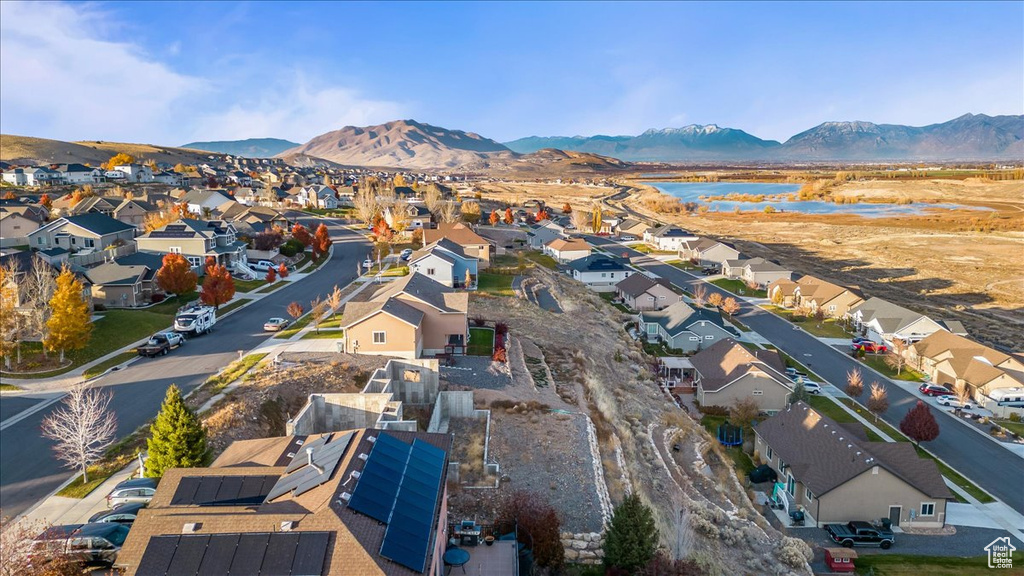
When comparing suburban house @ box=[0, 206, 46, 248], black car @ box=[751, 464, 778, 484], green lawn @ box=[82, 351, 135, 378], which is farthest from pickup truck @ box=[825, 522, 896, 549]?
suburban house @ box=[0, 206, 46, 248]

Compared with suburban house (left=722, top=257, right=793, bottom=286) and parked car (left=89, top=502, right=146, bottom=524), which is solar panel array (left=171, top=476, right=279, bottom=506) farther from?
suburban house (left=722, top=257, right=793, bottom=286)

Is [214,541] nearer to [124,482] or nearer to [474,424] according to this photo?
[124,482]

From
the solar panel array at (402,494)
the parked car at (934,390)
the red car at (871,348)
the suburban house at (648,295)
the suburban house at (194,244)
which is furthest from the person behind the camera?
the suburban house at (648,295)

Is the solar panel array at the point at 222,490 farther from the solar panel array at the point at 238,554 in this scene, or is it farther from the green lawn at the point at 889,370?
the green lawn at the point at 889,370

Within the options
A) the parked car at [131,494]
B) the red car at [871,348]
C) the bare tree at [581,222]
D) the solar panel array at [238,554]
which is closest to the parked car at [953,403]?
the red car at [871,348]

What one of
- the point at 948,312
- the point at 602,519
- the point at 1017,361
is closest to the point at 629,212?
the point at 948,312

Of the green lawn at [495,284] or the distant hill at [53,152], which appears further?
the distant hill at [53,152]

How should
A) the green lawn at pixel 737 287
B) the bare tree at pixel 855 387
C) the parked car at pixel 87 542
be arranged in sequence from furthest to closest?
1. the green lawn at pixel 737 287
2. the bare tree at pixel 855 387
3. the parked car at pixel 87 542
